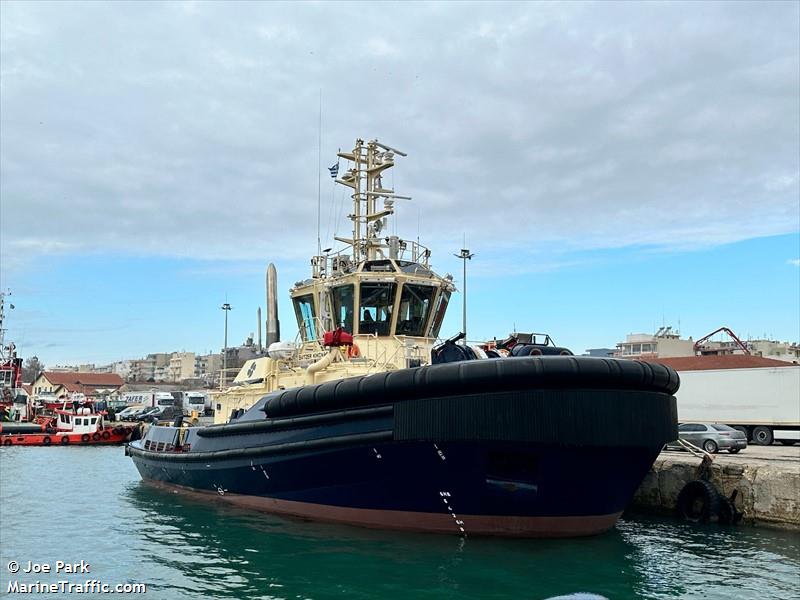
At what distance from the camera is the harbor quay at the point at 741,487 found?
11062mm

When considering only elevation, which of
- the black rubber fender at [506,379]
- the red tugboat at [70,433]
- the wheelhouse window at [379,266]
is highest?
the wheelhouse window at [379,266]

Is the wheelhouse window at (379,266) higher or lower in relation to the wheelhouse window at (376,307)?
higher

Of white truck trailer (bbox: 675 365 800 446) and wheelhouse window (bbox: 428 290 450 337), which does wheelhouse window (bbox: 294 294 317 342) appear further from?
white truck trailer (bbox: 675 365 800 446)

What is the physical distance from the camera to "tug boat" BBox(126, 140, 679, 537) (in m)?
8.61

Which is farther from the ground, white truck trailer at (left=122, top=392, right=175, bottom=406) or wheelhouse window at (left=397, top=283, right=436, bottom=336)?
wheelhouse window at (left=397, top=283, right=436, bottom=336)

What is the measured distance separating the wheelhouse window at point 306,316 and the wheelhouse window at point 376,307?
55.6 inches

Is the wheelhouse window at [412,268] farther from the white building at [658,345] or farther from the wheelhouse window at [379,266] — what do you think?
the white building at [658,345]

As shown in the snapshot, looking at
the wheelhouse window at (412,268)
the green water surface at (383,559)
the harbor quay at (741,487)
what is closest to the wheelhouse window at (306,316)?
the wheelhouse window at (412,268)

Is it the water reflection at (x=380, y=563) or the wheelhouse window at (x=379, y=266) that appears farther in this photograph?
the wheelhouse window at (x=379, y=266)

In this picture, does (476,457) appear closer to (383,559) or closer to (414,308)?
(383,559)

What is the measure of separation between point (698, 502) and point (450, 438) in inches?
230

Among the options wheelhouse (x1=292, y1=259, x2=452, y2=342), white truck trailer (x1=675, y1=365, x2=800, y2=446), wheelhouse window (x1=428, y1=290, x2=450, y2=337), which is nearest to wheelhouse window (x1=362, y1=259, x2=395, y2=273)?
wheelhouse (x1=292, y1=259, x2=452, y2=342)

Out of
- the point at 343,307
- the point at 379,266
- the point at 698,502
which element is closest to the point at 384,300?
the point at 379,266

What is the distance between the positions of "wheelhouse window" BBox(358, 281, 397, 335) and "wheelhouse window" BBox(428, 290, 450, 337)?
992mm
